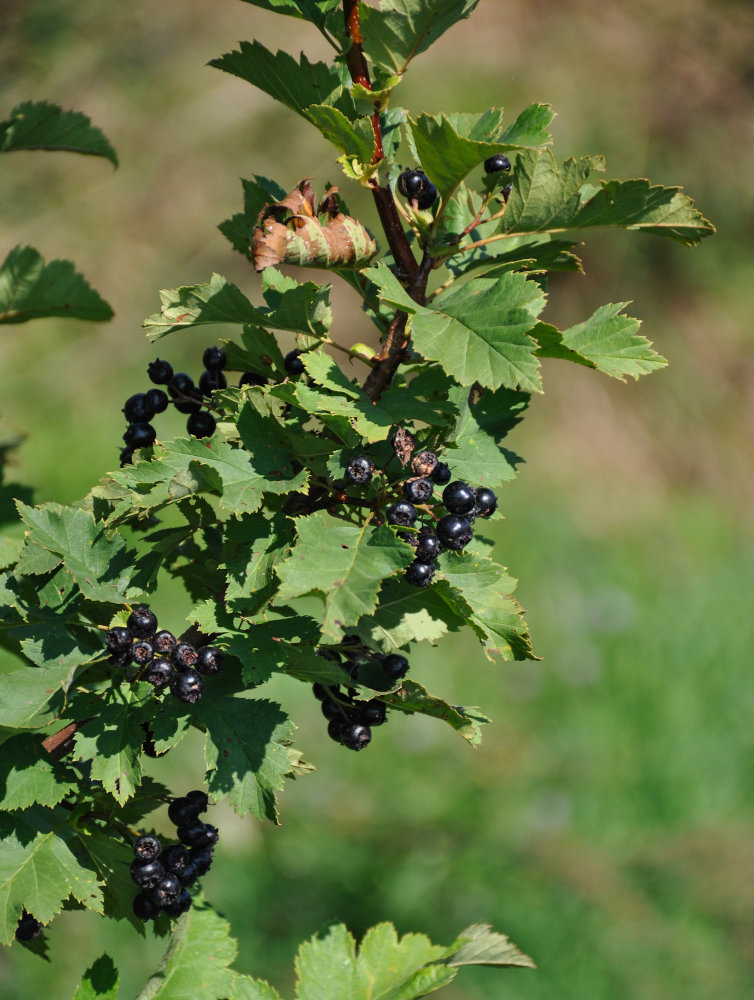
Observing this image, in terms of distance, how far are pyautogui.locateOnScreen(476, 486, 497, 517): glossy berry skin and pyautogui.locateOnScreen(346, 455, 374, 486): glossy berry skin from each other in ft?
0.77

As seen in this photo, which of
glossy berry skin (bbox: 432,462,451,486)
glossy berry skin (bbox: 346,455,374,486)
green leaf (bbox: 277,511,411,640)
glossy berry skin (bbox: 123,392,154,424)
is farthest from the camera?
glossy berry skin (bbox: 123,392,154,424)

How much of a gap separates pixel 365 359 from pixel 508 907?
3348mm

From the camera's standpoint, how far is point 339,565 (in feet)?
4.75

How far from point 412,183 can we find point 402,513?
1.88 ft

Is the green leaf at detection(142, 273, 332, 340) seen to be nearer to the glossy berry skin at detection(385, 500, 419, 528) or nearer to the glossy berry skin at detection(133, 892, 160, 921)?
the glossy berry skin at detection(385, 500, 419, 528)

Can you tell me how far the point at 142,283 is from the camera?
8.19 m

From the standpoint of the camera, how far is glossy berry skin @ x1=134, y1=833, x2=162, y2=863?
1.68 m

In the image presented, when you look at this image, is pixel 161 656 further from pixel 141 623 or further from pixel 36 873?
pixel 36 873

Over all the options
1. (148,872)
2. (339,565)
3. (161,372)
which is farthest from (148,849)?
(161,372)

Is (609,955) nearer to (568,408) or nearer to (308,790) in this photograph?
(308,790)

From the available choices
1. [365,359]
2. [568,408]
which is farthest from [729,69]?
[365,359]

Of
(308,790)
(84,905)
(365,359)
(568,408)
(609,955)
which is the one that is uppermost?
(365,359)

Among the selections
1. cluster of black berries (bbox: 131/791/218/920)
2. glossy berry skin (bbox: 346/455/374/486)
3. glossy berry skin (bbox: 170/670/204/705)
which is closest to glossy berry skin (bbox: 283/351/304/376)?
glossy berry skin (bbox: 346/455/374/486)

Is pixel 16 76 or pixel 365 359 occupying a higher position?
pixel 16 76
